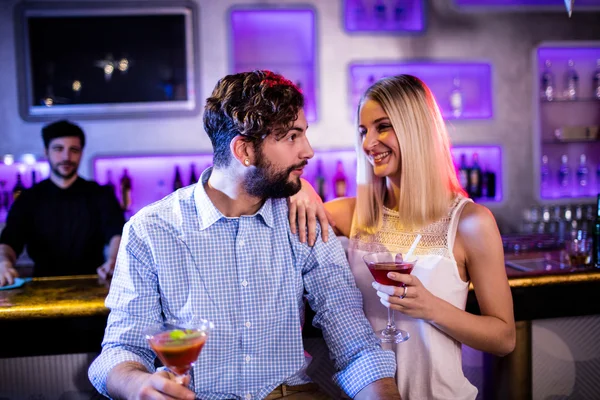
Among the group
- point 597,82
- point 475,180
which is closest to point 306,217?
point 475,180

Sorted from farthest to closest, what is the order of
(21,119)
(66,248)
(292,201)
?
(21,119) → (66,248) → (292,201)

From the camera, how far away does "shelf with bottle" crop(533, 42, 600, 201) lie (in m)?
4.62

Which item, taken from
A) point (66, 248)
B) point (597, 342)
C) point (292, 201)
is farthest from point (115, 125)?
point (597, 342)

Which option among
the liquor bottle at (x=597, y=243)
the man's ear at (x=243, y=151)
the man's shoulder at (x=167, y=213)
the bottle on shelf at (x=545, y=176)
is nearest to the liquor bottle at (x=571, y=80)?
the bottle on shelf at (x=545, y=176)

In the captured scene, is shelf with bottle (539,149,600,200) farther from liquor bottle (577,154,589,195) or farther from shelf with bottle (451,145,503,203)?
shelf with bottle (451,145,503,203)

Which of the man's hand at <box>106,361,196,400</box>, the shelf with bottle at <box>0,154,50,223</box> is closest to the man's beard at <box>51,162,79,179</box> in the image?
the shelf with bottle at <box>0,154,50,223</box>

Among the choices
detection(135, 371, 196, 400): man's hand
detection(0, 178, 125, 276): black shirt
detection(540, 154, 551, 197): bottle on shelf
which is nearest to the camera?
detection(135, 371, 196, 400): man's hand

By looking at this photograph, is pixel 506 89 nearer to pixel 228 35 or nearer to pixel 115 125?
pixel 228 35

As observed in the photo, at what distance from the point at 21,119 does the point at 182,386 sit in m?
3.22

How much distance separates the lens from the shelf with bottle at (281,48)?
4297 mm

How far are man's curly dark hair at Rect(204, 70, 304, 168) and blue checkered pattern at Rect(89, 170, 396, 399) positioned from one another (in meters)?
0.25

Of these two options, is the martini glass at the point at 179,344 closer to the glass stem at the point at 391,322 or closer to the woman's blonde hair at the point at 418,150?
the glass stem at the point at 391,322

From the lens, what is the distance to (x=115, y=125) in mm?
4055

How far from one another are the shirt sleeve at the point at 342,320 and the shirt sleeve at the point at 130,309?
0.52 m
